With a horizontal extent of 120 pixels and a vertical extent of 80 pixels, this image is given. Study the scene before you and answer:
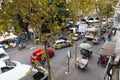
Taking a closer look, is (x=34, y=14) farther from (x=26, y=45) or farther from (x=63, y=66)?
Answer: (x=26, y=45)

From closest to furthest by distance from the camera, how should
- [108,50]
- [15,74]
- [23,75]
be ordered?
[23,75] → [15,74] → [108,50]

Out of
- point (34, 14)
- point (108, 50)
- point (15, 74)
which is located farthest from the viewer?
point (108, 50)

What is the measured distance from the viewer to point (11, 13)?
33.1ft

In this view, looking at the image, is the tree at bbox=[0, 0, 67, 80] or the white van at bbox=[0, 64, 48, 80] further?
the white van at bbox=[0, 64, 48, 80]

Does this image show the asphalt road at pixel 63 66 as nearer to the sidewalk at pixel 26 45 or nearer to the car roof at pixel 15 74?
the sidewalk at pixel 26 45

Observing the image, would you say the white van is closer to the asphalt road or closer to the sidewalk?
the asphalt road

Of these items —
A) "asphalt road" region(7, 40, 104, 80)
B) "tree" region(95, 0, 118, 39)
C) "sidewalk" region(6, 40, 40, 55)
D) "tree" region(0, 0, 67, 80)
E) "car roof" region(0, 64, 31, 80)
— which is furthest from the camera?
"tree" region(95, 0, 118, 39)

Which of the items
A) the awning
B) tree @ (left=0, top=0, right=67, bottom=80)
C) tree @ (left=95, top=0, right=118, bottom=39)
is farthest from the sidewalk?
tree @ (left=0, top=0, right=67, bottom=80)

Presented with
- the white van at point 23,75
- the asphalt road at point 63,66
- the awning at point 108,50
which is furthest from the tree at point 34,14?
the asphalt road at point 63,66

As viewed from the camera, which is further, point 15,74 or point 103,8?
point 103,8

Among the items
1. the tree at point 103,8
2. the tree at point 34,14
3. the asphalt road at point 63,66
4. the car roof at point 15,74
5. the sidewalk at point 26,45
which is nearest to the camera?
the tree at point 34,14

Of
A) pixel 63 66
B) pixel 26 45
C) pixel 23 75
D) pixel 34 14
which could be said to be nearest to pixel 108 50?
pixel 63 66

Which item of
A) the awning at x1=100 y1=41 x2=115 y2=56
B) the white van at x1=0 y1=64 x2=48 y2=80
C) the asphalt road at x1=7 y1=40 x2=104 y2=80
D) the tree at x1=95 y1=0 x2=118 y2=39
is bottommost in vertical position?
the asphalt road at x1=7 y1=40 x2=104 y2=80

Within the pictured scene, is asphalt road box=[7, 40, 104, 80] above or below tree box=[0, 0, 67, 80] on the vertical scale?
below
